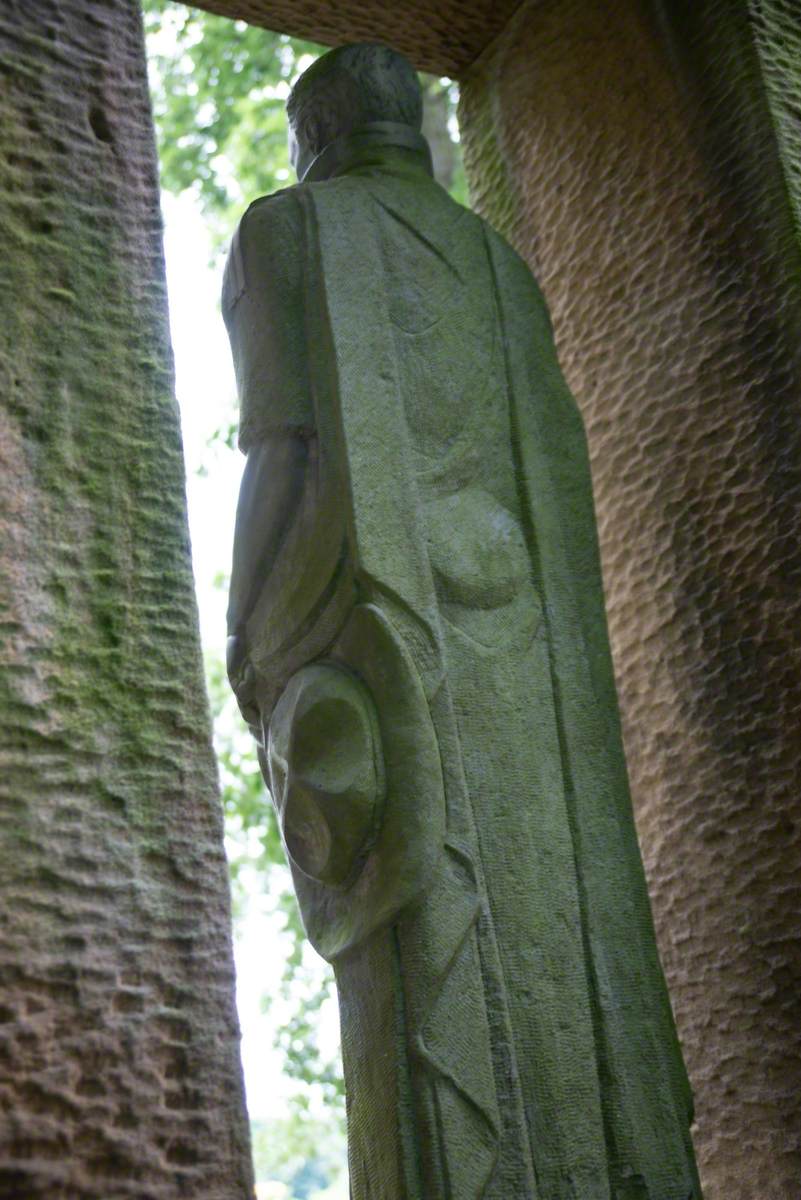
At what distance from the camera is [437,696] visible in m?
2.36

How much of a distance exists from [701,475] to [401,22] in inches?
52.9

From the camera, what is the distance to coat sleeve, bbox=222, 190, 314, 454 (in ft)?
8.38

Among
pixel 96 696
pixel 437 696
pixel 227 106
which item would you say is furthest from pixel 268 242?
pixel 227 106

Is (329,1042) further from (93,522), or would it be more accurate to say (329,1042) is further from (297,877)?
(93,522)

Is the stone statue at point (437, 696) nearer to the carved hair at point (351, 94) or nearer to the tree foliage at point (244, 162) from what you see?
the carved hair at point (351, 94)

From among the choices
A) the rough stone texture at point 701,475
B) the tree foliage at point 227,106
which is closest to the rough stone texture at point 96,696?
the rough stone texture at point 701,475

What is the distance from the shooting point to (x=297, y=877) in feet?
8.05

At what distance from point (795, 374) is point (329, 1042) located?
13.2 feet

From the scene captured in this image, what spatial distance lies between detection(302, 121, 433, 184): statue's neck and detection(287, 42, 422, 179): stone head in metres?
0.02

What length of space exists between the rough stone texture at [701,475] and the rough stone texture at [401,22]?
215 mm

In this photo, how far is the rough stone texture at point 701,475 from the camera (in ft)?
9.84

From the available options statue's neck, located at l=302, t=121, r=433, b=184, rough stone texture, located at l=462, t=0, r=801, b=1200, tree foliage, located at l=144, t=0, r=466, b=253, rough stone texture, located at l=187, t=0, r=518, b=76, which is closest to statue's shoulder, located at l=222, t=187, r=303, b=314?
statue's neck, located at l=302, t=121, r=433, b=184

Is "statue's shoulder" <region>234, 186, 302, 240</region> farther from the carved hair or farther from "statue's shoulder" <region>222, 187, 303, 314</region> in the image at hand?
the carved hair

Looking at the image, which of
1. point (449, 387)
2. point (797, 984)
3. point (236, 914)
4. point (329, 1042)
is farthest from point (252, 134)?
point (797, 984)
